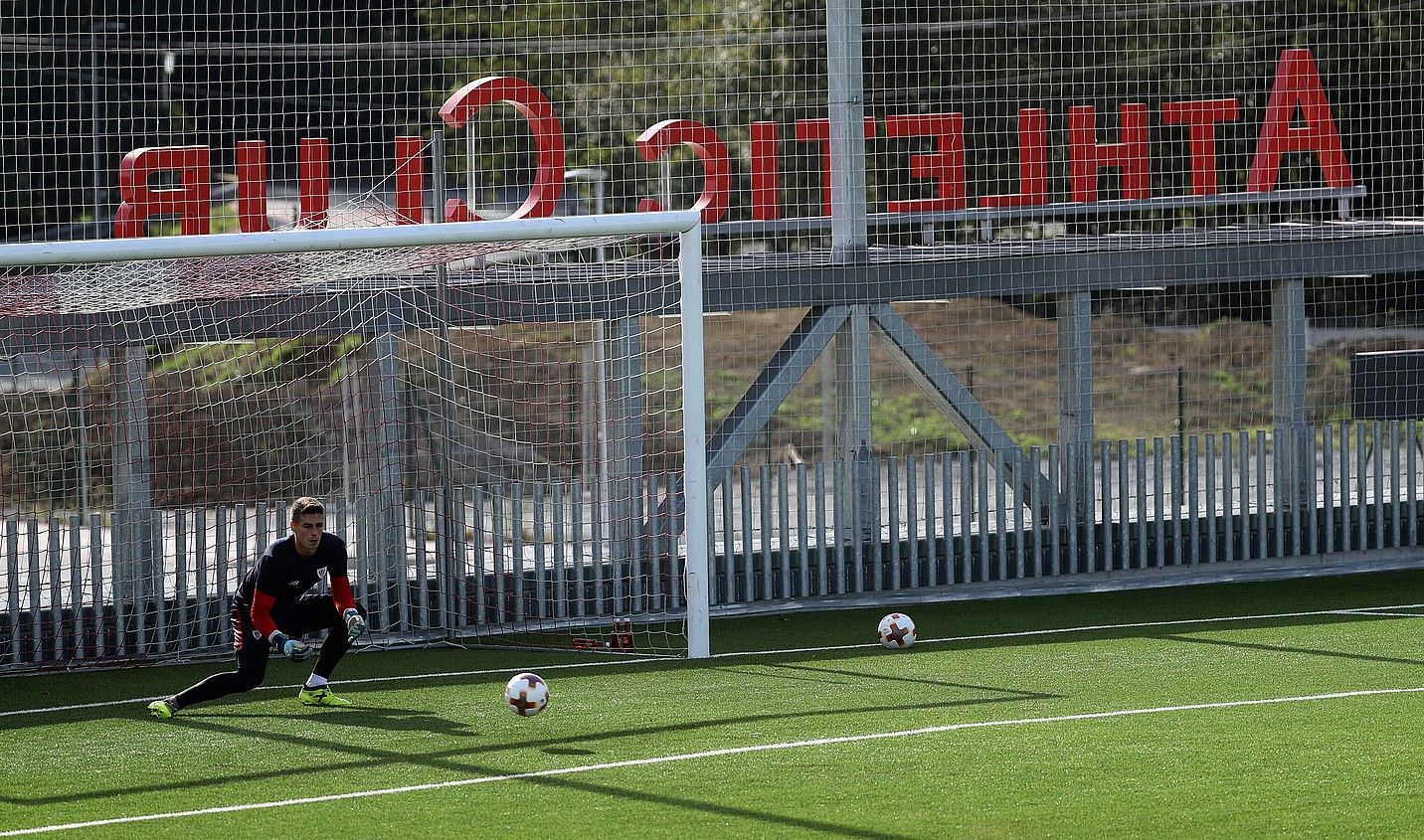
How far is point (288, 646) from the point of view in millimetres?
7465

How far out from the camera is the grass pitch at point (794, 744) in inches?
225

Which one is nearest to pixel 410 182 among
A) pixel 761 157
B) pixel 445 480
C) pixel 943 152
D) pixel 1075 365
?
pixel 761 157

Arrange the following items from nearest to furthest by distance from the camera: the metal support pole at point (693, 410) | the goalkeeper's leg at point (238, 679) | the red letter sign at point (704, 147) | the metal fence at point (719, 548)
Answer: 1. the goalkeeper's leg at point (238, 679)
2. the metal support pole at point (693, 410)
3. the metal fence at point (719, 548)
4. the red letter sign at point (704, 147)

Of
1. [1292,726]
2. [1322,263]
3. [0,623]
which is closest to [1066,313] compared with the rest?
[1322,263]

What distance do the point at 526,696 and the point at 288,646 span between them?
3.79 ft

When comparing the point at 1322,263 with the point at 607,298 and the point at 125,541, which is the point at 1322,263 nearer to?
the point at 607,298

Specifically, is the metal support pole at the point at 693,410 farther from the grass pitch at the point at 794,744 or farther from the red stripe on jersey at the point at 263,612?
the red stripe on jersey at the point at 263,612

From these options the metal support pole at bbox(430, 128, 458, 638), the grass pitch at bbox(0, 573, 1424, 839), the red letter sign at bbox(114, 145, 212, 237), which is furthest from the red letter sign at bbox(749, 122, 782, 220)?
the grass pitch at bbox(0, 573, 1424, 839)

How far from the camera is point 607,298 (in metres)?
11.6

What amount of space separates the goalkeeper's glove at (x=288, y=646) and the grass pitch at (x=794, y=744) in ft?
1.13

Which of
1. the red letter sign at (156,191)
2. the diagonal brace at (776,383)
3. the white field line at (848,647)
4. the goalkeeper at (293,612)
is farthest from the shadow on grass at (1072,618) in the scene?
the red letter sign at (156,191)

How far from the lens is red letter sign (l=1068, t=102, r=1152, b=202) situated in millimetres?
13711

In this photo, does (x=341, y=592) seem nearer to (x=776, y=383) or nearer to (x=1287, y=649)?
(x=776, y=383)

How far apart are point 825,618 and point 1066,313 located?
3835mm
